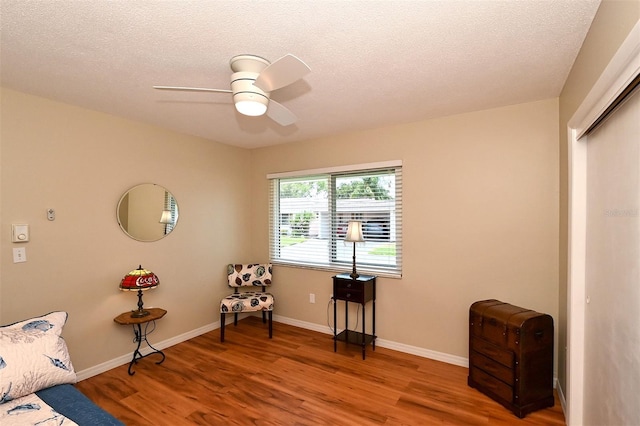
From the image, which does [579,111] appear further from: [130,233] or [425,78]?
[130,233]

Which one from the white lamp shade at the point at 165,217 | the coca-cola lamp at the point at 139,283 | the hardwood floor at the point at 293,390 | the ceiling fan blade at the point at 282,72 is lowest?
the hardwood floor at the point at 293,390

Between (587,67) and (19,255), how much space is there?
4126 millimetres

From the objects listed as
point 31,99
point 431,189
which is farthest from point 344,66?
point 31,99

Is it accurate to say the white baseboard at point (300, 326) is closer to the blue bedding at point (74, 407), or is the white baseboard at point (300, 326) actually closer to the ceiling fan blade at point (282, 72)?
the blue bedding at point (74, 407)

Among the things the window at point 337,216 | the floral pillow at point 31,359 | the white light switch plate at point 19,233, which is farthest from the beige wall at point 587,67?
the white light switch plate at point 19,233

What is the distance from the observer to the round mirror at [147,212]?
309 centimetres

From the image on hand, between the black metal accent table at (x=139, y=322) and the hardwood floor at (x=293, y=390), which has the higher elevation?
the black metal accent table at (x=139, y=322)

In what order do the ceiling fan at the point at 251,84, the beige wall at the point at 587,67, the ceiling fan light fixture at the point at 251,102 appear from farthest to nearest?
the ceiling fan light fixture at the point at 251,102 → the ceiling fan at the point at 251,84 → the beige wall at the point at 587,67

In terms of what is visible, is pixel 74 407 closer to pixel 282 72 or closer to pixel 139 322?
pixel 139 322

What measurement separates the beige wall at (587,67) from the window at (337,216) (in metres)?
1.39

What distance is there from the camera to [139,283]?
2.86m

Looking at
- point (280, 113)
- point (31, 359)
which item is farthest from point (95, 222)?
point (280, 113)

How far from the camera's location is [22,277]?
2439mm

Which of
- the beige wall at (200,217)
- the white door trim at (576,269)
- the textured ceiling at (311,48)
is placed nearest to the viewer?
the textured ceiling at (311,48)
